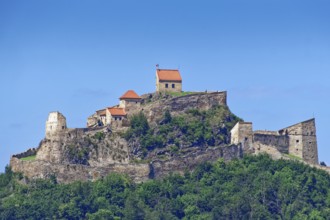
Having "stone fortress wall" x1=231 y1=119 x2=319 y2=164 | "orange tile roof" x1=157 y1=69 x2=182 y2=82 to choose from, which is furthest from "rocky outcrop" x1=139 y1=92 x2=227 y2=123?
"stone fortress wall" x1=231 y1=119 x2=319 y2=164

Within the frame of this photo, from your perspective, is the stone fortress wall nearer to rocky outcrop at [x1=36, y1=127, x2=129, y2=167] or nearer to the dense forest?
the dense forest

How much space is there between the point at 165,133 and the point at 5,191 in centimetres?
1485

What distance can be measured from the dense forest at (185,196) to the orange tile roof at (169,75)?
9065 millimetres

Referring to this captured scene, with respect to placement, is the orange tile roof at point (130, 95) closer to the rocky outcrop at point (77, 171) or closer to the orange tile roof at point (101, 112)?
→ the orange tile roof at point (101, 112)

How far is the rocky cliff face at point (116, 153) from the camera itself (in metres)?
157

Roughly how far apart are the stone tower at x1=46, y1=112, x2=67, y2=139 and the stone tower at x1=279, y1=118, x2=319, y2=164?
2029 centimetres

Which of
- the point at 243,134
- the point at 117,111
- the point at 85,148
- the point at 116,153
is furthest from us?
the point at 117,111

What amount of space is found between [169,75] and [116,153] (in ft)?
32.9

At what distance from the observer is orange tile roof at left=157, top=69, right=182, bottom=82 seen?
16350cm

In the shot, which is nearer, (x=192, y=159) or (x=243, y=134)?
(x=192, y=159)

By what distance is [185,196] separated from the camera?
517 ft

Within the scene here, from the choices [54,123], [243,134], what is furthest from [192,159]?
[54,123]

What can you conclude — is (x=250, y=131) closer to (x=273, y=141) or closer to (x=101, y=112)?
(x=273, y=141)

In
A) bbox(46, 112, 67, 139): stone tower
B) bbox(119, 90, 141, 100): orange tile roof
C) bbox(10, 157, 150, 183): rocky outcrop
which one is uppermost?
bbox(119, 90, 141, 100): orange tile roof
